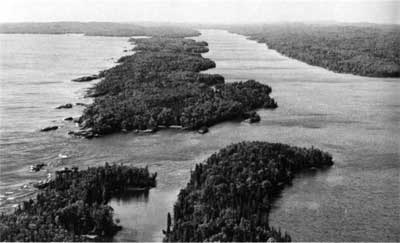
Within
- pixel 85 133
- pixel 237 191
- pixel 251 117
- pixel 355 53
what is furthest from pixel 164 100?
pixel 355 53

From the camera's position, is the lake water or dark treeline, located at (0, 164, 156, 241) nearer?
dark treeline, located at (0, 164, 156, 241)

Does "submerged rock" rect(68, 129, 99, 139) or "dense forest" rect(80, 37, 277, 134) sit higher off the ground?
"dense forest" rect(80, 37, 277, 134)

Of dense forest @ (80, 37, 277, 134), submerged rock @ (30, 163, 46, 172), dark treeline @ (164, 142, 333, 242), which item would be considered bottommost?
submerged rock @ (30, 163, 46, 172)

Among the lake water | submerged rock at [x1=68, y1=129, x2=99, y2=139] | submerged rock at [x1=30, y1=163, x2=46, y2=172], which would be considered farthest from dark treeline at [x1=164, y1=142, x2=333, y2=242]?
submerged rock at [x1=68, y1=129, x2=99, y2=139]

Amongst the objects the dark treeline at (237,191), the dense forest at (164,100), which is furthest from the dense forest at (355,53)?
the dark treeline at (237,191)

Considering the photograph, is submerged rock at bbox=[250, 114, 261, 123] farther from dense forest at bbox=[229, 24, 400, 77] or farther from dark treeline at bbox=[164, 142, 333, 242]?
dense forest at bbox=[229, 24, 400, 77]

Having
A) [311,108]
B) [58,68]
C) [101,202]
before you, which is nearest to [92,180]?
[101,202]
